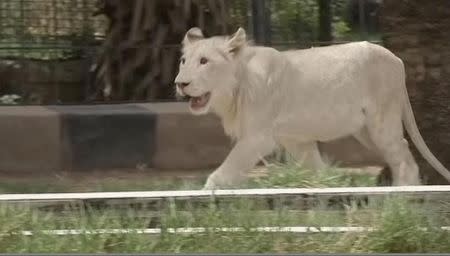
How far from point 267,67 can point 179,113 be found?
8.60 ft

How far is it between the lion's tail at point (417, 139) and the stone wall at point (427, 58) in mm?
111

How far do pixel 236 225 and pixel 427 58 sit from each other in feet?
8.76

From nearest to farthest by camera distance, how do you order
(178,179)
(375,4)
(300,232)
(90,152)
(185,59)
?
(300,232), (185,59), (178,179), (90,152), (375,4)

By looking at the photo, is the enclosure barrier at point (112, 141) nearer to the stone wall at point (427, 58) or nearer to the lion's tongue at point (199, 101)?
the stone wall at point (427, 58)

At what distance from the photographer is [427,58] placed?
29.8 ft

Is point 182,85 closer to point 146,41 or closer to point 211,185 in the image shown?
point 211,185

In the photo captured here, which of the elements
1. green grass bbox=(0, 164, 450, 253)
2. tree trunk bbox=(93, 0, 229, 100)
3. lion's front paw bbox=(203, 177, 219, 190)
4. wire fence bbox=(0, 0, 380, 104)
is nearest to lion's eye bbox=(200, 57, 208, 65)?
lion's front paw bbox=(203, 177, 219, 190)

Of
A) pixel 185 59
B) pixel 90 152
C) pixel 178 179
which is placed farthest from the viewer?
pixel 90 152

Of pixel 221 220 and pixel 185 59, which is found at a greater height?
pixel 185 59

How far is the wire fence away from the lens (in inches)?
487

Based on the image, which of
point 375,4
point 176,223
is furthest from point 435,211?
point 375,4

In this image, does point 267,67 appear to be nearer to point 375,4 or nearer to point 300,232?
point 300,232

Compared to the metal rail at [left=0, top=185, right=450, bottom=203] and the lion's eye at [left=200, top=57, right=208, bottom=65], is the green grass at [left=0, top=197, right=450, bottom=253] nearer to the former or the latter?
the metal rail at [left=0, top=185, right=450, bottom=203]

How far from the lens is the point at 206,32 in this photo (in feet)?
42.3
